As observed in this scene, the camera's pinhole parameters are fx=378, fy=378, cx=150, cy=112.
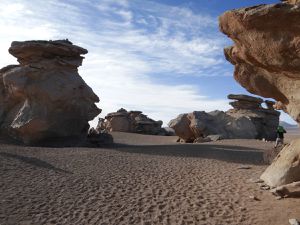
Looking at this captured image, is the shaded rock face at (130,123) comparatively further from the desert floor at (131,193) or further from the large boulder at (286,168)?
the large boulder at (286,168)

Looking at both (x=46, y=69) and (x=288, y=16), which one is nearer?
(x=288, y=16)

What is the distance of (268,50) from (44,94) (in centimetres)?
1636

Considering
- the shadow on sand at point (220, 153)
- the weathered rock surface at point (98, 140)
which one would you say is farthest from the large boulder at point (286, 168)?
the weathered rock surface at point (98, 140)

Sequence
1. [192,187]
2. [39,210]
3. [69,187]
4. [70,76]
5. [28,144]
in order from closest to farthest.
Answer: [39,210], [69,187], [192,187], [28,144], [70,76]

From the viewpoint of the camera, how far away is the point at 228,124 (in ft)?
104

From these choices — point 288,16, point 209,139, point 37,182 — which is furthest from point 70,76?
point 288,16

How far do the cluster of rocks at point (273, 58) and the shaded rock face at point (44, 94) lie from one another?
13975 millimetres

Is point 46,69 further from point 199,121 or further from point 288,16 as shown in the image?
point 288,16

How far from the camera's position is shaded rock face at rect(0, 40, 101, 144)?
22891 mm

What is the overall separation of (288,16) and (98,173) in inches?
323

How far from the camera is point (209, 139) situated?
28.5 m

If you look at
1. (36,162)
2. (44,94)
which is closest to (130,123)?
(44,94)

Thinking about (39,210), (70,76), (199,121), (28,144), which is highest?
(70,76)

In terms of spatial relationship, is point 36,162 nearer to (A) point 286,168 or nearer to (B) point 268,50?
(A) point 286,168
